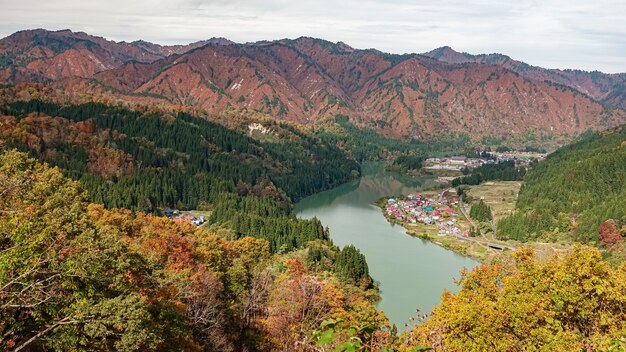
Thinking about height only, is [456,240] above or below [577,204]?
below

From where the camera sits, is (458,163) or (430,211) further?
(458,163)

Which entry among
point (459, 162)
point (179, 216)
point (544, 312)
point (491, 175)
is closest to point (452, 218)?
point (179, 216)

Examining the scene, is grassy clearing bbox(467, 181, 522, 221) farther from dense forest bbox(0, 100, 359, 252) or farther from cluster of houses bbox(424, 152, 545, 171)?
dense forest bbox(0, 100, 359, 252)

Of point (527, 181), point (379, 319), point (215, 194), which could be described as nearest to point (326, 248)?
point (379, 319)

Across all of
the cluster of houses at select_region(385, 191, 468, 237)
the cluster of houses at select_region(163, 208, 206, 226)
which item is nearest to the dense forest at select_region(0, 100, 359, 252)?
the cluster of houses at select_region(163, 208, 206, 226)

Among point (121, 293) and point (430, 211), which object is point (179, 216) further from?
point (121, 293)

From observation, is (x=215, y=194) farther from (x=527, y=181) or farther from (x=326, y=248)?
(x=527, y=181)
